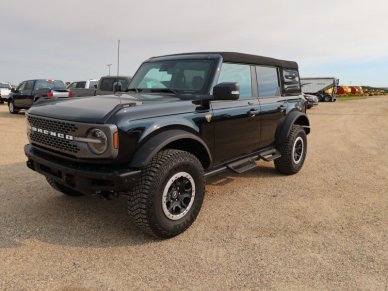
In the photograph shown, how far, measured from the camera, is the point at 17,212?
12.9 ft

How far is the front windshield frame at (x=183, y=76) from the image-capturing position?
13.0ft

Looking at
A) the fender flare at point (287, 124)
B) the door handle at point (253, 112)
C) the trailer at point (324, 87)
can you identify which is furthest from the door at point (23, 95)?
the trailer at point (324, 87)

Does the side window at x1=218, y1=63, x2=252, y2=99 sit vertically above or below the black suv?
above

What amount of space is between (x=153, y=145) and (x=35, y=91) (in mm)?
13607

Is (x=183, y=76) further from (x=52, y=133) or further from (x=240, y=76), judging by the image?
(x=52, y=133)

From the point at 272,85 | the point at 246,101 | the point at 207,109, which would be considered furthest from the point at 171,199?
the point at 272,85

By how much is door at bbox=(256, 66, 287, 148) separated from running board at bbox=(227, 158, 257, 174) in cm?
47

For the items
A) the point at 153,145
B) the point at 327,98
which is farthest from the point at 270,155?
the point at 327,98

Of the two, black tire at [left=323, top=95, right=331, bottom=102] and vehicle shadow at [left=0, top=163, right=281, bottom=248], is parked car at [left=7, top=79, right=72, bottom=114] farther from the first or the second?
black tire at [left=323, top=95, right=331, bottom=102]

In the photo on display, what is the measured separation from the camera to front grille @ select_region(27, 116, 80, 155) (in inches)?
120

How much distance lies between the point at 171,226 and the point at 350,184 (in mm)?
3361

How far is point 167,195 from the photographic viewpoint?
3.31 m

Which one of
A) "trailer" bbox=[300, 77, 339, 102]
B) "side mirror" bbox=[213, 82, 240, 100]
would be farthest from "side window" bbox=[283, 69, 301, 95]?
"trailer" bbox=[300, 77, 339, 102]

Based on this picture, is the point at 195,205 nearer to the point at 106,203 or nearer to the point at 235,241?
the point at 235,241
